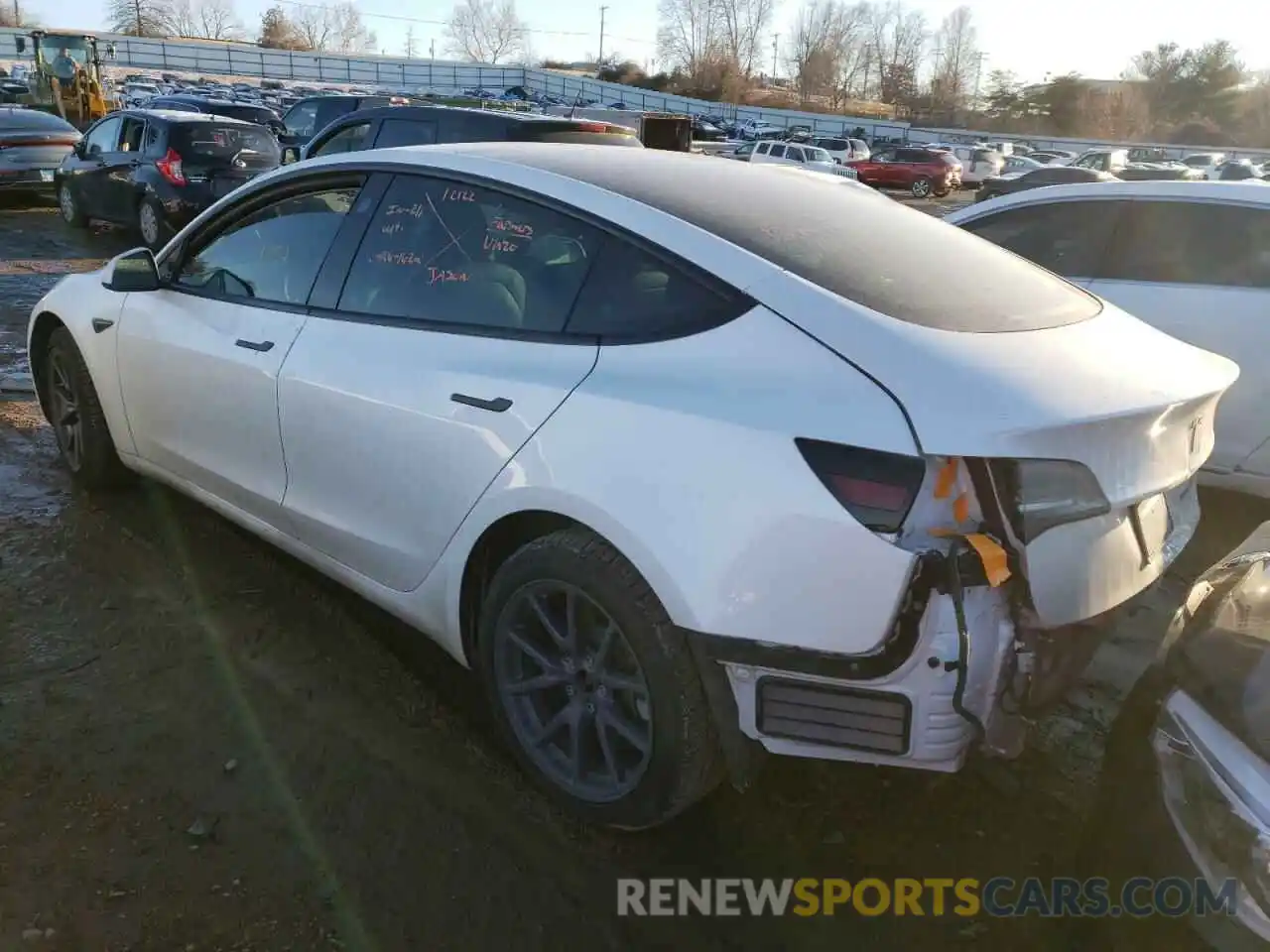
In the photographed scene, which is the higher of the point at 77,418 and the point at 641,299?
the point at 641,299

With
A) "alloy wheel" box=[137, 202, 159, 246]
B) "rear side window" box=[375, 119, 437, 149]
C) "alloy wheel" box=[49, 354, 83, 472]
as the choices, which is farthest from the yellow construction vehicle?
"alloy wheel" box=[49, 354, 83, 472]

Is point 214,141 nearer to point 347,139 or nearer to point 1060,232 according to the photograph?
point 347,139

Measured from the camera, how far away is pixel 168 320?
12.5 ft

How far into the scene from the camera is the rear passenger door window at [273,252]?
11.1ft

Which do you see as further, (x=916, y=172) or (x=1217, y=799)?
(x=916, y=172)

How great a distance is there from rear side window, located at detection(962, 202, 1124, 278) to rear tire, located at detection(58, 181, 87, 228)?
39.6 ft

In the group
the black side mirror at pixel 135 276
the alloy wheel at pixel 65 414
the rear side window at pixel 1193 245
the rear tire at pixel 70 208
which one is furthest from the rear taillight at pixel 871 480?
the rear tire at pixel 70 208

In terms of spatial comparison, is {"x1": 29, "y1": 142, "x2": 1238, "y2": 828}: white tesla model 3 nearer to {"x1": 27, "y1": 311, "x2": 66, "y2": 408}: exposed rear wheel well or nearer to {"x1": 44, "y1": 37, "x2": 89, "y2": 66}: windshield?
{"x1": 27, "y1": 311, "x2": 66, "y2": 408}: exposed rear wheel well

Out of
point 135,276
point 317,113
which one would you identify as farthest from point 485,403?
point 317,113

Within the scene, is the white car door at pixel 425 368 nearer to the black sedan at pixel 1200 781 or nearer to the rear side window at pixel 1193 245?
the black sedan at pixel 1200 781

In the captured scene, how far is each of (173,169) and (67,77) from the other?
18.1m

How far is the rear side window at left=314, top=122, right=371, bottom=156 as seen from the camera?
10047 mm

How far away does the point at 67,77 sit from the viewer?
25703mm

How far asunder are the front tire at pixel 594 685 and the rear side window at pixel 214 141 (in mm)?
10923
